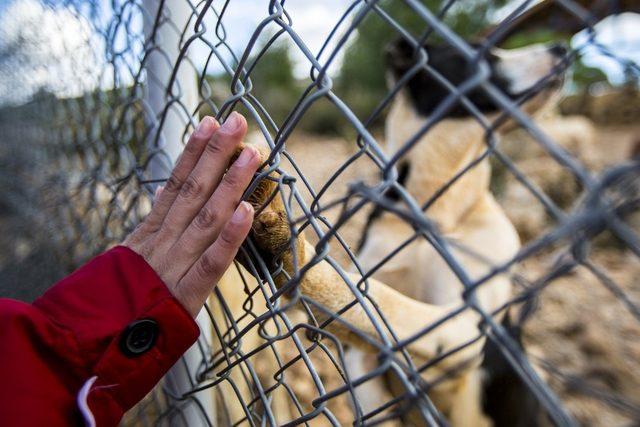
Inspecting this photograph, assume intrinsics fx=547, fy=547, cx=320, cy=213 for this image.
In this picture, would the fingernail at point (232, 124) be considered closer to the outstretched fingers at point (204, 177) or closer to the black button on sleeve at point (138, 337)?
the outstretched fingers at point (204, 177)

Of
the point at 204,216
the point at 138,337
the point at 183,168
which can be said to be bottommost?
the point at 138,337

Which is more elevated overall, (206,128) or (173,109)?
(173,109)

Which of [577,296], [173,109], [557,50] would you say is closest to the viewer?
[173,109]

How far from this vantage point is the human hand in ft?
3.23

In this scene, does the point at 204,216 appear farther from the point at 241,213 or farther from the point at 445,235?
the point at 445,235

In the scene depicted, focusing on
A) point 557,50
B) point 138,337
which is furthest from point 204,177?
point 557,50

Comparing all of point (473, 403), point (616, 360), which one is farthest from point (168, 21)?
point (616, 360)

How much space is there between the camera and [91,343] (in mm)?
927

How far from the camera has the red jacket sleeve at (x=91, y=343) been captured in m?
0.87

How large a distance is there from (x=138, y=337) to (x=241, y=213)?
0.92 feet

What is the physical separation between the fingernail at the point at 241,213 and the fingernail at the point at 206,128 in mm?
157

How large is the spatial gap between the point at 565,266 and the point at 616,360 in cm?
331

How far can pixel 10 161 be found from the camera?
9.98ft

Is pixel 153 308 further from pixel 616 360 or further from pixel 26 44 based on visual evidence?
pixel 616 360
